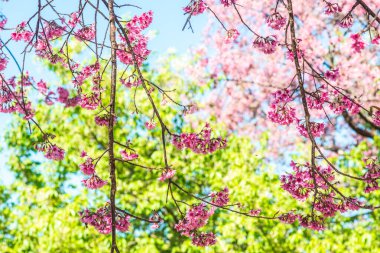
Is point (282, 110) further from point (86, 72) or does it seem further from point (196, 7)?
point (86, 72)

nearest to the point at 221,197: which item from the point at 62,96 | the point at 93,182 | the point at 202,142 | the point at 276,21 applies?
the point at 202,142

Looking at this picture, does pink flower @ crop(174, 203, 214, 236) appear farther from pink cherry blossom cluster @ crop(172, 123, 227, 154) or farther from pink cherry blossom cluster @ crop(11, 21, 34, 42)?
pink cherry blossom cluster @ crop(11, 21, 34, 42)

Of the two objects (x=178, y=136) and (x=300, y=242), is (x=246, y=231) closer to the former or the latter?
(x=300, y=242)

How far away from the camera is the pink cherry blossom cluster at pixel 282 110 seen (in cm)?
396

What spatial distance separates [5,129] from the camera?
14.5 meters

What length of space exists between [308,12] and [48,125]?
26.5 feet

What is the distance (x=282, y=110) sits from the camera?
13.1 ft

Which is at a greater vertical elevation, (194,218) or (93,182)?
(93,182)

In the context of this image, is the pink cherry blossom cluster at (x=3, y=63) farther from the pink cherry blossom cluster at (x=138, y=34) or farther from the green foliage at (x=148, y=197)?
the green foliage at (x=148, y=197)

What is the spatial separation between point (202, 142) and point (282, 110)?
0.81 metres

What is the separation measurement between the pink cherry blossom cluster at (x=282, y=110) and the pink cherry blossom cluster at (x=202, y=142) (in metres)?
0.56

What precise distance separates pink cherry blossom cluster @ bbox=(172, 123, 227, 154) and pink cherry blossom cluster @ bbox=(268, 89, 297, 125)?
22.0 inches

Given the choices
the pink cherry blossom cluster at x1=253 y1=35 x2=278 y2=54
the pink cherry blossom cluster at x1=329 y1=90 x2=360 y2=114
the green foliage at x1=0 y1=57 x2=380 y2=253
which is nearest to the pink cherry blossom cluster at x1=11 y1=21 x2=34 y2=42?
the pink cherry blossom cluster at x1=253 y1=35 x2=278 y2=54

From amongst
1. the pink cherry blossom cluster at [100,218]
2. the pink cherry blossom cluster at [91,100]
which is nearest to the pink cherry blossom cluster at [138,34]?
the pink cherry blossom cluster at [91,100]
